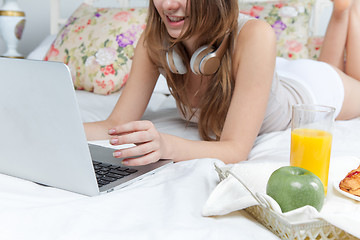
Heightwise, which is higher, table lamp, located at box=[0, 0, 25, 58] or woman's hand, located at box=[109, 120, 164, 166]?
woman's hand, located at box=[109, 120, 164, 166]

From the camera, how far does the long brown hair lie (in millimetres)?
1122

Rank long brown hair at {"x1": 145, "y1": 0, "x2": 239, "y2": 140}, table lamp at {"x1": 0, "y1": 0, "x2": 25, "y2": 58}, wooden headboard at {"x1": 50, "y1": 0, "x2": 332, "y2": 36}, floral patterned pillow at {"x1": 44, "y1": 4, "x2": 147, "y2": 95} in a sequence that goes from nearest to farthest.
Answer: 1. long brown hair at {"x1": 145, "y1": 0, "x2": 239, "y2": 140}
2. floral patterned pillow at {"x1": 44, "y1": 4, "x2": 147, "y2": 95}
3. wooden headboard at {"x1": 50, "y1": 0, "x2": 332, "y2": 36}
4. table lamp at {"x1": 0, "y1": 0, "x2": 25, "y2": 58}

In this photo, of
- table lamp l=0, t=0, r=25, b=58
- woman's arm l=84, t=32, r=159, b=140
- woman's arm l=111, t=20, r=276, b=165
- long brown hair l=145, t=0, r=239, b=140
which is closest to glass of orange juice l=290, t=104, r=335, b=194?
woman's arm l=111, t=20, r=276, b=165

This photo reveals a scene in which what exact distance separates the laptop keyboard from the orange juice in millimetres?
329

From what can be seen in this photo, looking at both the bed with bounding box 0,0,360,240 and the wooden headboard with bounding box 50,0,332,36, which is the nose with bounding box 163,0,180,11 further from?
the wooden headboard with bounding box 50,0,332,36

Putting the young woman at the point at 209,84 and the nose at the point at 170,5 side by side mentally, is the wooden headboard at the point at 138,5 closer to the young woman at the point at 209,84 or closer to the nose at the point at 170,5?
the young woman at the point at 209,84

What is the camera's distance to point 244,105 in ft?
3.65

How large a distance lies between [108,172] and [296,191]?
1.25ft

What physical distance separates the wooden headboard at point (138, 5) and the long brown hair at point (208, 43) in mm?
1486

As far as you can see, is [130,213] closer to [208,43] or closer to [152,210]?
[152,210]

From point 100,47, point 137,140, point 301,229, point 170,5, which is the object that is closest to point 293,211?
point 301,229

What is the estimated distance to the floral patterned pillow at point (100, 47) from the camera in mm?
2062

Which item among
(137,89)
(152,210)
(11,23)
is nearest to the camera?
(152,210)

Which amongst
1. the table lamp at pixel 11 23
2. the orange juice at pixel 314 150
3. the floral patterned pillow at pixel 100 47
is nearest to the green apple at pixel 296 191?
the orange juice at pixel 314 150
